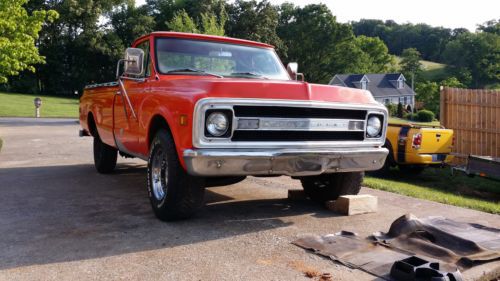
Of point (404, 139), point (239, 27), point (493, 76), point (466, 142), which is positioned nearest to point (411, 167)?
point (404, 139)

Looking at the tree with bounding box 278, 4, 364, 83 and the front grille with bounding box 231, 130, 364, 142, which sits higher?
the tree with bounding box 278, 4, 364, 83

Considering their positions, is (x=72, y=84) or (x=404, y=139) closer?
(x=404, y=139)

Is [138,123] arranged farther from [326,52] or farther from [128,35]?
[326,52]

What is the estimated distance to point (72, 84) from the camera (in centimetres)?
6288

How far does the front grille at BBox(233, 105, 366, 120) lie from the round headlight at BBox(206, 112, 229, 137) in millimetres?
130

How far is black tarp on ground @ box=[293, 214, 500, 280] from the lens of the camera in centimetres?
391

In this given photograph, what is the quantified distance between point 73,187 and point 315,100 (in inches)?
168

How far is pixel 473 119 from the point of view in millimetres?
12672

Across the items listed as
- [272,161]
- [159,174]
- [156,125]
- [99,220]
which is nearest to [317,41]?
[156,125]

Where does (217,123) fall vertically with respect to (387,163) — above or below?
above

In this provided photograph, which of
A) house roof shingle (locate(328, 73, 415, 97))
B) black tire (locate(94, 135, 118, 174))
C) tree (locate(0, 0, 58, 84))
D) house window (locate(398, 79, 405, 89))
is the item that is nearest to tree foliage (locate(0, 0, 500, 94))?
house roof shingle (locate(328, 73, 415, 97))

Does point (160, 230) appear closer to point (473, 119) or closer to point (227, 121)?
point (227, 121)

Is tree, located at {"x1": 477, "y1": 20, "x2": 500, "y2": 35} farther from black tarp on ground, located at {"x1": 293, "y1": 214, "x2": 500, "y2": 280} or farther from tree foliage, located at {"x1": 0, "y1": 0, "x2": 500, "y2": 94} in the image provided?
black tarp on ground, located at {"x1": 293, "y1": 214, "x2": 500, "y2": 280}

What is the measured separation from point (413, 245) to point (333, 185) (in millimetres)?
1767
